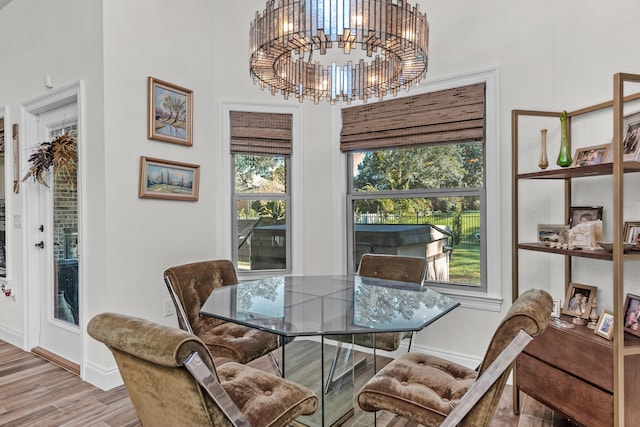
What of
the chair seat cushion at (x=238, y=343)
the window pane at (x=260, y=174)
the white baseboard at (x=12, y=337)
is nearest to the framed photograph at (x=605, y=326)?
the chair seat cushion at (x=238, y=343)

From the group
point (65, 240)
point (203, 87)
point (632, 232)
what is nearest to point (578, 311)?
point (632, 232)

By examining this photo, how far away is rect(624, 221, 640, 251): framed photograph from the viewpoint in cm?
189

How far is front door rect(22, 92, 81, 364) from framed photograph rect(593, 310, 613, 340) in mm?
3472

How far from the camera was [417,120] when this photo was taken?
115 inches

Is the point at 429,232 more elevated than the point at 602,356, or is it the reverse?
the point at 429,232

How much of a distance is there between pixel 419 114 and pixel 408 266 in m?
1.21

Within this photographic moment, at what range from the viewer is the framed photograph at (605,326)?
5.77ft

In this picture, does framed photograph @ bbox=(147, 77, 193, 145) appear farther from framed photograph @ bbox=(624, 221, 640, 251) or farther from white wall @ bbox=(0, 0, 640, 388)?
framed photograph @ bbox=(624, 221, 640, 251)

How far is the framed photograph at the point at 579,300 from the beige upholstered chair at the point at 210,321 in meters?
1.74

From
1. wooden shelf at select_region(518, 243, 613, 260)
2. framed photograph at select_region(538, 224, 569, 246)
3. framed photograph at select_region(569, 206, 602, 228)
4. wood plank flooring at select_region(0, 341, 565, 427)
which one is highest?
framed photograph at select_region(569, 206, 602, 228)

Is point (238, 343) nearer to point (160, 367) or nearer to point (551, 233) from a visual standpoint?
point (160, 367)

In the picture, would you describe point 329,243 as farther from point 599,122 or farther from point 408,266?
point 599,122

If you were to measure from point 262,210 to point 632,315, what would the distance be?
109 inches

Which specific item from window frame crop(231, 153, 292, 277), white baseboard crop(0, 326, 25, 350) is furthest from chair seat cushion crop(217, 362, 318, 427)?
white baseboard crop(0, 326, 25, 350)
